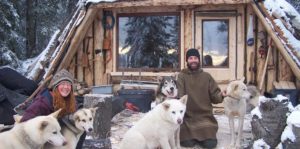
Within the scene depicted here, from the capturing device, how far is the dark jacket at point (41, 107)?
14.4ft

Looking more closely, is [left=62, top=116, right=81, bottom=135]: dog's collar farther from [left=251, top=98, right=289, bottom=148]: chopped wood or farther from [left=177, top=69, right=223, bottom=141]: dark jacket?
[left=251, top=98, right=289, bottom=148]: chopped wood

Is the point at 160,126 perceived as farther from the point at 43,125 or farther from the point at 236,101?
the point at 43,125

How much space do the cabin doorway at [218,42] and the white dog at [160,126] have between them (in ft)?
14.0

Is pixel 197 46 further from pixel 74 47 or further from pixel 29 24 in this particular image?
pixel 29 24

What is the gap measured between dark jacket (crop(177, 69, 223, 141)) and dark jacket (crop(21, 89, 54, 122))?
93.1 inches

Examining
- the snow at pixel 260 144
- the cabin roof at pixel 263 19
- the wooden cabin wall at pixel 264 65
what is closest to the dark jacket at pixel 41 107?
the snow at pixel 260 144

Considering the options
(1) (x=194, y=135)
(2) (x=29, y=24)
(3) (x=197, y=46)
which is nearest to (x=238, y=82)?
(1) (x=194, y=135)

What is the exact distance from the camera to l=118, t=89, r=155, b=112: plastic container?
29.4 feet

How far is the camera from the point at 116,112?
8.16 m

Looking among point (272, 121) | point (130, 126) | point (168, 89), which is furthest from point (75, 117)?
point (130, 126)

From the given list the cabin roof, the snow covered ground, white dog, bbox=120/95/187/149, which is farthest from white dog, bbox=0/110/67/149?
the cabin roof

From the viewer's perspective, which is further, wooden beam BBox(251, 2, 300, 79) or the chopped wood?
wooden beam BBox(251, 2, 300, 79)

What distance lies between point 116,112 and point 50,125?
4.25 meters

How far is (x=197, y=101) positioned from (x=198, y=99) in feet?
0.12
